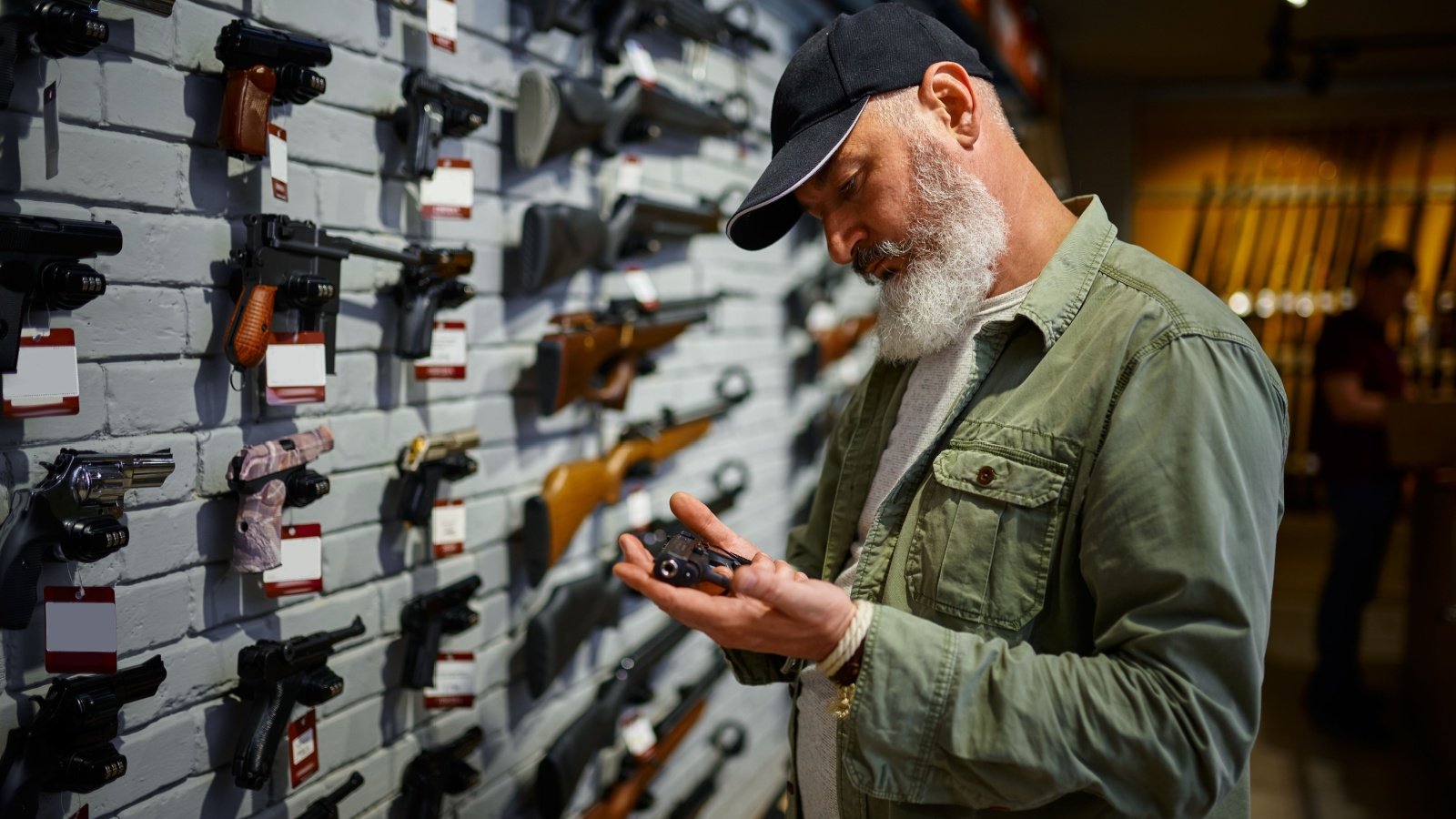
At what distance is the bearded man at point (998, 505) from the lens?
1036mm

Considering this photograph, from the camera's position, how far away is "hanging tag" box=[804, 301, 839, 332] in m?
3.99

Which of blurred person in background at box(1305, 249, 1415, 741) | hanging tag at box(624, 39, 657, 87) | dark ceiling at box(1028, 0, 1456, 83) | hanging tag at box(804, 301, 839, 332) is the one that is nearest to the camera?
hanging tag at box(624, 39, 657, 87)

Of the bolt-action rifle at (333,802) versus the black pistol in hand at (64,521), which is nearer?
the black pistol in hand at (64,521)

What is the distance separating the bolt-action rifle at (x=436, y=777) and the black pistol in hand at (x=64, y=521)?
2.85 ft

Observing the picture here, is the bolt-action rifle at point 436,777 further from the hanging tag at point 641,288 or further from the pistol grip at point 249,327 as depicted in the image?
the hanging tag at point 641,288

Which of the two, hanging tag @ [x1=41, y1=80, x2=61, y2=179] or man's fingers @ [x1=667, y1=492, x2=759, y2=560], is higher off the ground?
hanging tag @ [x1=41, y1=80, x2=61, y2=179]

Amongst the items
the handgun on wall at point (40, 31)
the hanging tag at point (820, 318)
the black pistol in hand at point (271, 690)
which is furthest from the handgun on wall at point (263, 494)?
the hanging tag at point (820, 318)

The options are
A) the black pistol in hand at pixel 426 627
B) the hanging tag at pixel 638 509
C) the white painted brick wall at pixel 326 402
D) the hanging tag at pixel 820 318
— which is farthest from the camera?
the hanging tag at pixel 820 318

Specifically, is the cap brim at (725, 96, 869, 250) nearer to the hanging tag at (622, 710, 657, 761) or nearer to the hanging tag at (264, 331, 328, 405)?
the hanging tag at (264, 331, 328, 405)

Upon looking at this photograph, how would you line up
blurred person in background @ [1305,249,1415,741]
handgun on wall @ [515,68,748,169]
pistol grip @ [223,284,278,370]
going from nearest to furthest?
A: pistol grip @ [223,284,278,370] → handgun on wall @ [515,68,748,169] → blurred person in background @ [1305,249,1415,741]

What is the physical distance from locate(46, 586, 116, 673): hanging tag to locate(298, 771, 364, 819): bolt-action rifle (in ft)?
1.67

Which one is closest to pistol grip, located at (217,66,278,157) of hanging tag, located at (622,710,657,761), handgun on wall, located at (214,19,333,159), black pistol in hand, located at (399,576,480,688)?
handgun on wall, located at (214,19,333,159)

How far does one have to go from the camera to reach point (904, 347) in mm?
1479

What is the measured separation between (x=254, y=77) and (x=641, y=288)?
1281mm
